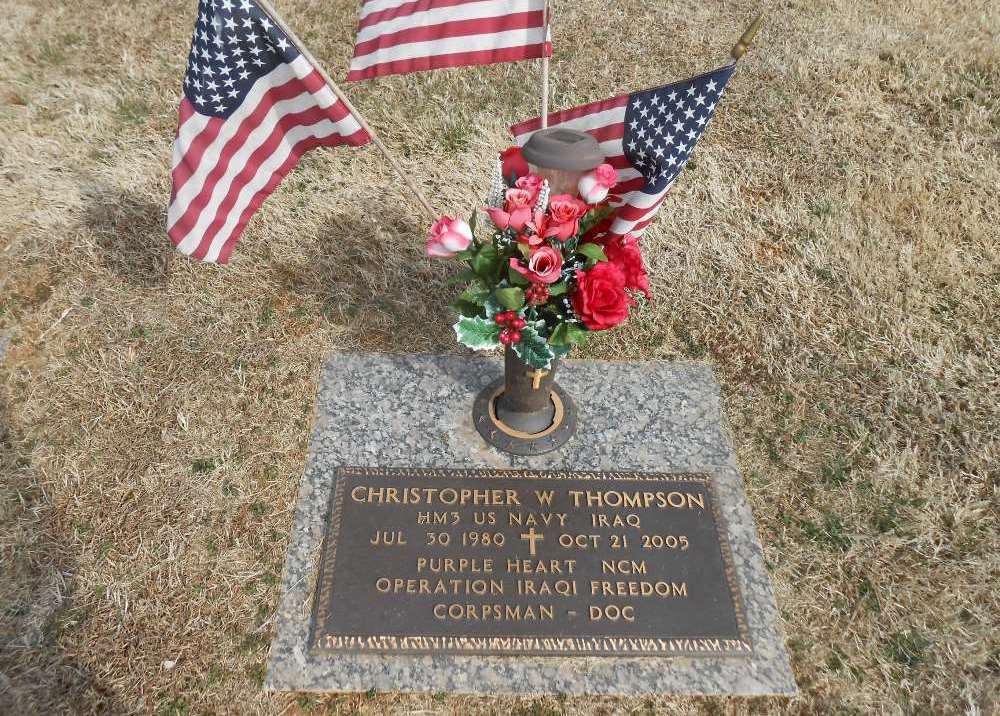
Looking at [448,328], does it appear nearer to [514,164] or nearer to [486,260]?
[486,260]

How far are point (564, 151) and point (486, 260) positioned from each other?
612mm

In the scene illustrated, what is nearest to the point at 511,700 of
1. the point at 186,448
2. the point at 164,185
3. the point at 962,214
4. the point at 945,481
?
the point at 186,448

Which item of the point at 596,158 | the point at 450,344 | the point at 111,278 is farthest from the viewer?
the point at 111,278

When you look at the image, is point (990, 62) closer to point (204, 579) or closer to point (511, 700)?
point (511, 700)

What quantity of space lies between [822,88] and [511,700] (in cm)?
660

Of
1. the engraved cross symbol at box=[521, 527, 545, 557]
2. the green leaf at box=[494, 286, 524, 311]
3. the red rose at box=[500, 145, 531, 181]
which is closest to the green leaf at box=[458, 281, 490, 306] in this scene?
the green leaf at box=[494, 286, 524, 311]

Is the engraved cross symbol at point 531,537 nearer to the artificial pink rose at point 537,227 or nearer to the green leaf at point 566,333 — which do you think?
the green leaf at point 566,333

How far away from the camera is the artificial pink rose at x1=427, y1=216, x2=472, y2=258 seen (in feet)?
8.80

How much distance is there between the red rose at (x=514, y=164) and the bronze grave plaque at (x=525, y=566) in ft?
5.64

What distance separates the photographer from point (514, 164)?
2.88m

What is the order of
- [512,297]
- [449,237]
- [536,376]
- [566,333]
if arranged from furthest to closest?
[536,376] < [566,333] < [512,297] < [449,237]

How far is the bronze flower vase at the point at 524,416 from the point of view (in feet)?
12.0

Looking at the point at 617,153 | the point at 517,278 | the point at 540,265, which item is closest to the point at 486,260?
the point at 517,278

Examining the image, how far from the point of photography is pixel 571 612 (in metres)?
3.13
